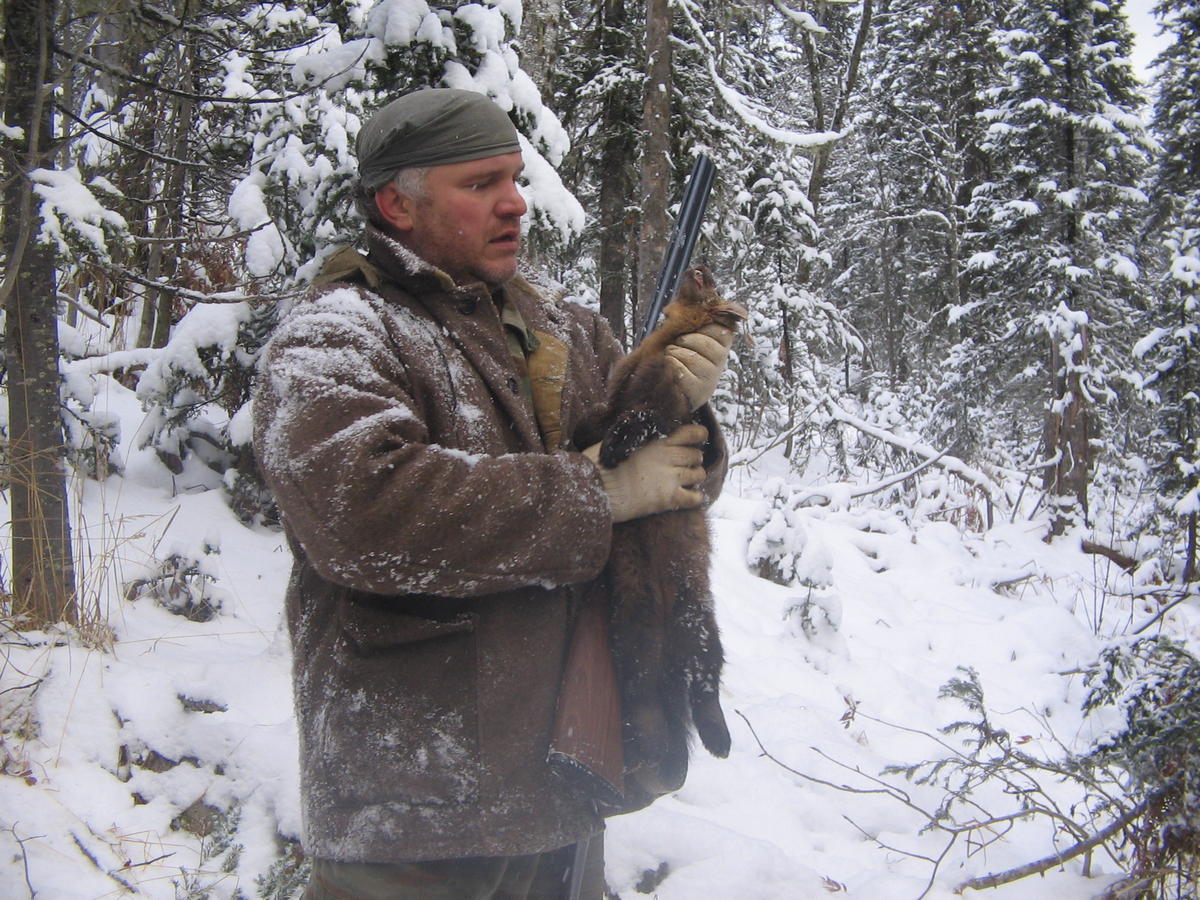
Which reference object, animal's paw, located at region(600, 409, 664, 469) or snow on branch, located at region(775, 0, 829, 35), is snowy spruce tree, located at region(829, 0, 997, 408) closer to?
snow on branch, located at region(775, 0, 829, 35)

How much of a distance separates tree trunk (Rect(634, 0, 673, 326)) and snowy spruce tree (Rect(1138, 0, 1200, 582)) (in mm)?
6846

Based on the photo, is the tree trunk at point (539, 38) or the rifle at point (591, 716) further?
the tree trunk at point (539, 38)

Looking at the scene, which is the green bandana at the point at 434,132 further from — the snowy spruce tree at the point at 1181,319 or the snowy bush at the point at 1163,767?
the snowy spruce tree at the point at 1181,319

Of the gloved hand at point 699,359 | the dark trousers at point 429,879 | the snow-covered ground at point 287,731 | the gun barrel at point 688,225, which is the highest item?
the gun barrel at point 688,225

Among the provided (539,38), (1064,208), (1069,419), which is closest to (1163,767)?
(539,38)

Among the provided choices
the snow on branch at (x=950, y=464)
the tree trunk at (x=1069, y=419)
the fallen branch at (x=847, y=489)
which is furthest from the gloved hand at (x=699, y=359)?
the tree trunk at (x=1069, y=419)

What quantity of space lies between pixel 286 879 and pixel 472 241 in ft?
7.84

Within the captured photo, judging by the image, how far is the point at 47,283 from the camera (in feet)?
13.1

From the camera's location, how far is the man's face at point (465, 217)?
1.76 m

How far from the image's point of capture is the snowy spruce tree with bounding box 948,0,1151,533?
14.4 m

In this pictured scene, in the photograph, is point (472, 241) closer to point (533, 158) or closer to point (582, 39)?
point (533, 158)

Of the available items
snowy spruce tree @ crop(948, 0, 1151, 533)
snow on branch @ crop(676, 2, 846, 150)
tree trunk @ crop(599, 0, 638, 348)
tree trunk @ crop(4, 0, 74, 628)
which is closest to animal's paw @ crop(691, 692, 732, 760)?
tree trunk @ crop(4, 0, 74, 628)

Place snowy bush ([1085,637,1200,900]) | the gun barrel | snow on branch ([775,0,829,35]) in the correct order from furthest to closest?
snow on branch ([775,0,829,35]) < snowy bush ([1085,637,1200,900]) < the gun barrel

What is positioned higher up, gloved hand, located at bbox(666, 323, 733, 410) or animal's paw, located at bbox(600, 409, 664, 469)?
gloved hand, located at bbox(666, 323, 733, 410)
